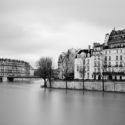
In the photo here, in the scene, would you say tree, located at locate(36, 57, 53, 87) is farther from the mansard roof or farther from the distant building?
the mansard roof

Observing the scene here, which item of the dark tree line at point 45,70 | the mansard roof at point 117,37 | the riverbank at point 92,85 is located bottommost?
the riverbank at point 92,85

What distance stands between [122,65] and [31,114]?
4440 centimetres

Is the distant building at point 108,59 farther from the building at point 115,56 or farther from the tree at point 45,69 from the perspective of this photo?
the tree at point 45,69

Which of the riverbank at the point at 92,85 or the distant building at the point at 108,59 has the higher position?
the distant building at the point at 108,59

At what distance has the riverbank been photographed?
54.0 metres

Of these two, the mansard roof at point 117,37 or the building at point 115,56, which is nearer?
the building at point 115,56

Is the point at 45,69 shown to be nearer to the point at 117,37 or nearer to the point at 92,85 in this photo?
the point at 92,85

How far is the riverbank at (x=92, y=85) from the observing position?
54.0m

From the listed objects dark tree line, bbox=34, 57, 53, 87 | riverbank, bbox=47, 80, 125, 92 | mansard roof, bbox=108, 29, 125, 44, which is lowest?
riverbank, bbox=47, 80, 125, 92

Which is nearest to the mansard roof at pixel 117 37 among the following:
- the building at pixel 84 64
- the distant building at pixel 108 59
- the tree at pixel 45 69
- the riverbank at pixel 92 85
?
the distant building at pixel 108 59

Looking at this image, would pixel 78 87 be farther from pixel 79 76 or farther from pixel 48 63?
pixel 48 63

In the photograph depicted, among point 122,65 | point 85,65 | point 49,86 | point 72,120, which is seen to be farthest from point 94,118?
point 85,65

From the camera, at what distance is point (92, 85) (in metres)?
60.0

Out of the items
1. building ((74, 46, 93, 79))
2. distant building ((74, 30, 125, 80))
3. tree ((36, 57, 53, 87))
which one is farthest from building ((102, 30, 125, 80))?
tree ((36, 57, 53, 87))
